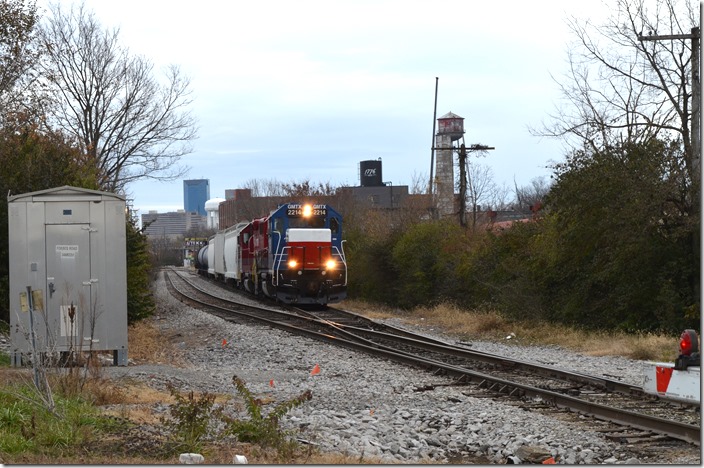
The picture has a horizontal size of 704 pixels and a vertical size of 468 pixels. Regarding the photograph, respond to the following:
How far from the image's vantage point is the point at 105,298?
14922 millimetres

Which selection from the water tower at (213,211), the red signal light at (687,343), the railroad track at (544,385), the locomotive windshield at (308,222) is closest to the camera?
the red signal light at (687,343)

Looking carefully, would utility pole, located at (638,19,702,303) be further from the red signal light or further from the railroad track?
the red signal light

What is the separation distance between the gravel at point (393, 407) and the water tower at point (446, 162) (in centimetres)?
Result: 2715

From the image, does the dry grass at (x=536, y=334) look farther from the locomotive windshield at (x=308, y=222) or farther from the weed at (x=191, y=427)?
the weed at (x=191, y=427)

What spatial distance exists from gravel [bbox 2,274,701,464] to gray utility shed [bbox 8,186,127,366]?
1026 mm

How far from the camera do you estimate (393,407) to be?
36.6 ft

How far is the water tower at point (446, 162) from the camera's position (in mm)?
54969

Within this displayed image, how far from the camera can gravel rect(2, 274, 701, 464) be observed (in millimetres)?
8750

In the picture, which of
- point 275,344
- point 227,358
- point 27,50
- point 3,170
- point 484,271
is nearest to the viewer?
point 227,358

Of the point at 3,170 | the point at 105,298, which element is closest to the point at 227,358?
the point at 105,298

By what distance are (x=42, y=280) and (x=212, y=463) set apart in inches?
312

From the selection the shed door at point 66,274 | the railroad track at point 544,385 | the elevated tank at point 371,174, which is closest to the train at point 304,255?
the railroad track at point 544,385

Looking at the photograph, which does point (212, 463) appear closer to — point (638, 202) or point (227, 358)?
point (227, 358)

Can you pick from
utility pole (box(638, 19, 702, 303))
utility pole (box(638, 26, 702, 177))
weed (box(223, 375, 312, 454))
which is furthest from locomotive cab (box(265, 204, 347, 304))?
weed (box(223, 375, 312, 454))
